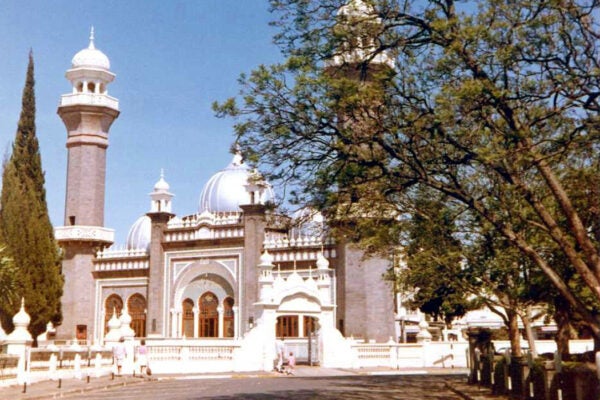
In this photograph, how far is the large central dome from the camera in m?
55.7

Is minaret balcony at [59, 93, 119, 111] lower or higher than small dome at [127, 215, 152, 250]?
higher

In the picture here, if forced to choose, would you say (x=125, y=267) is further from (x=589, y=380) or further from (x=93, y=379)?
(x=589, y=380)

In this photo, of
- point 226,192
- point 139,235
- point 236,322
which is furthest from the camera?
point 139,235

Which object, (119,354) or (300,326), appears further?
(300,326)

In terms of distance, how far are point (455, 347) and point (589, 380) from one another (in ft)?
80.8

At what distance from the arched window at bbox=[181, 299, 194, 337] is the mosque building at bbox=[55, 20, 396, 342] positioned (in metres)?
0.07

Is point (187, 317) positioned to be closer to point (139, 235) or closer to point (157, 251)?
point (157, 251)

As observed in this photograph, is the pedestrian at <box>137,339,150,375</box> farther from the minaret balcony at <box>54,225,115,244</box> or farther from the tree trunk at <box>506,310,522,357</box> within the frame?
the minaret balcony at <box>54,225,115,244</box>

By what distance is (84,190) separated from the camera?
53750mm

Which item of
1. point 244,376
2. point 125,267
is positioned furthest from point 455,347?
point 125,267

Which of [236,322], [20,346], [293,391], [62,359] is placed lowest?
[293,391]

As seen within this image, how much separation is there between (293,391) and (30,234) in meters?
24.1

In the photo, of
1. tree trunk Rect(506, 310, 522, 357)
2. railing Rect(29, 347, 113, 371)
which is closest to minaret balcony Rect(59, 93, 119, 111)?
railing Rect(29, 347, 113, 371)

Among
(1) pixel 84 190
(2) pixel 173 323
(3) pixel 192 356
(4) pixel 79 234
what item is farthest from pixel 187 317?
(3) pixel 192 356
